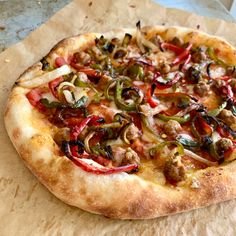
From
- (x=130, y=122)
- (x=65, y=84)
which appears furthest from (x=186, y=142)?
(x=65, y=84)

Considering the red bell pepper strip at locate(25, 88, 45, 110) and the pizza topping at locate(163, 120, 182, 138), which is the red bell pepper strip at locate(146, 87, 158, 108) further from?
the red bell pepper strip at locate(25, 88, 45, 110)

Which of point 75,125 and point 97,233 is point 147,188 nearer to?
point 97,233

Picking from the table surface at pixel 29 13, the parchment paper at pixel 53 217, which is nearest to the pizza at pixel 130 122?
the parchment paper at pixel 53 217

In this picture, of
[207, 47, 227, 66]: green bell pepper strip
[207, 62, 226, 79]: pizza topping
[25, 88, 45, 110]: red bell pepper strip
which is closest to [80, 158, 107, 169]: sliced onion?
[25, 88, 45, 110]: red bell pepper strip

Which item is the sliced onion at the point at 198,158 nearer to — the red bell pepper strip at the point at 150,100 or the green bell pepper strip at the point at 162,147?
the green bell pepper strip at the point at 162,147

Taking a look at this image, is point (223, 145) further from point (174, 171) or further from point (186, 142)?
point (174, 171)

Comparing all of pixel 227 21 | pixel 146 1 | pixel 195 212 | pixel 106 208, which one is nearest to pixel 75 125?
pixel 106 208
